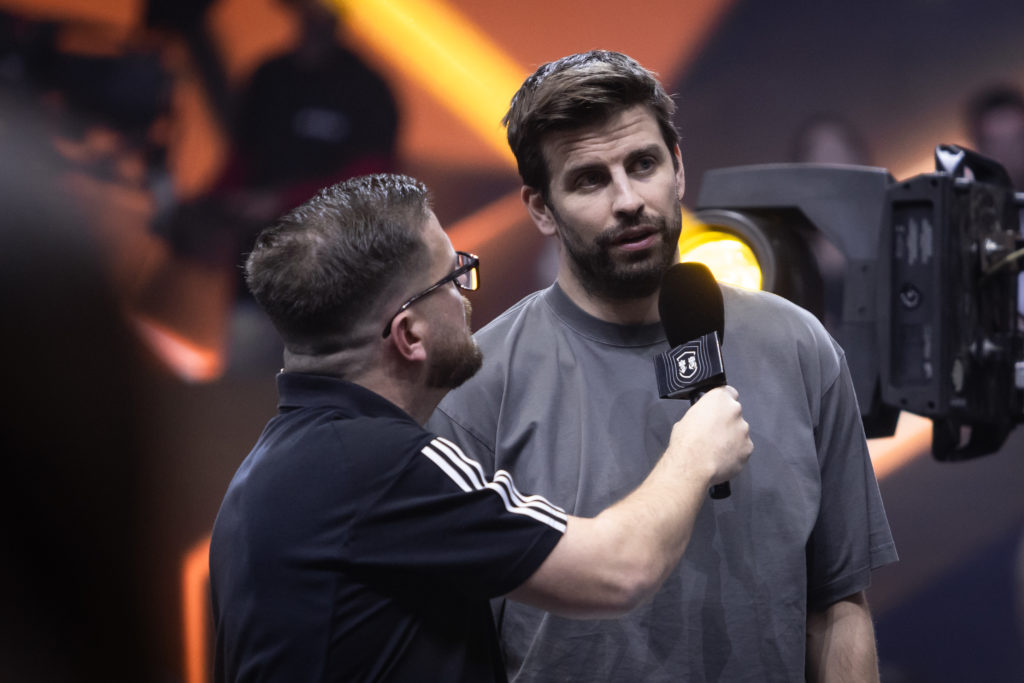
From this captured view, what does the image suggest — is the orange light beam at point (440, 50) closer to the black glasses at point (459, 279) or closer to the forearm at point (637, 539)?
the black glasses at point (459, 279)

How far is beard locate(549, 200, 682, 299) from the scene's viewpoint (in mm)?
1498

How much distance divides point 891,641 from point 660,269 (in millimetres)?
2786

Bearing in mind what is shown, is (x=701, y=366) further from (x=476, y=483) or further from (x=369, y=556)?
(x=369, y=556)

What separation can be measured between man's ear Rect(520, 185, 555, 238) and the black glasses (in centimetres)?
19

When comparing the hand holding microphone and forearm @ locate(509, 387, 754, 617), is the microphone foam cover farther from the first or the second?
forearm @ locate(509, 387, 754, 617)

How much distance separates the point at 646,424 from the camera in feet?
4.86

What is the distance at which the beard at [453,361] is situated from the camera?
1395 mm

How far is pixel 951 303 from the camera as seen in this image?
2094mm

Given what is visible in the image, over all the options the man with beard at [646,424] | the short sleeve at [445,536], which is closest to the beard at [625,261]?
the man with beard at [646,424]

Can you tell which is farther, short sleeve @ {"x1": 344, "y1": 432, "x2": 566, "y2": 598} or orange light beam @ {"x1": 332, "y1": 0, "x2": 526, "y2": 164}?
orange light beam @ {"x1": 332, "y1": 0, "x2": 526, "y2": 164}

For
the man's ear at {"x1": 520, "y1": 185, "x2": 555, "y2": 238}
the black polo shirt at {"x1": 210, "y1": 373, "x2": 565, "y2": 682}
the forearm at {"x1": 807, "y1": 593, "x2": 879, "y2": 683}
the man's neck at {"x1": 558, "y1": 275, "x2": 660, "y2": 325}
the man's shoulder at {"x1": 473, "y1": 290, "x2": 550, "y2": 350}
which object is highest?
the man's ear at {"x1": 520, "y1": 185, "x2": 555, "y2": 238}

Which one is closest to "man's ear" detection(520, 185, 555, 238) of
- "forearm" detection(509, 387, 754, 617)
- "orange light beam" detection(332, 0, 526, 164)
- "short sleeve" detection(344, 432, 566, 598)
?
"forearm" detection(509, 387, 754, 617)

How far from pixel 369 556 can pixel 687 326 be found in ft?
1.91

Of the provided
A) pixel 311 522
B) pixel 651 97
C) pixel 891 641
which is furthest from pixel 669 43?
pixel 311 522
